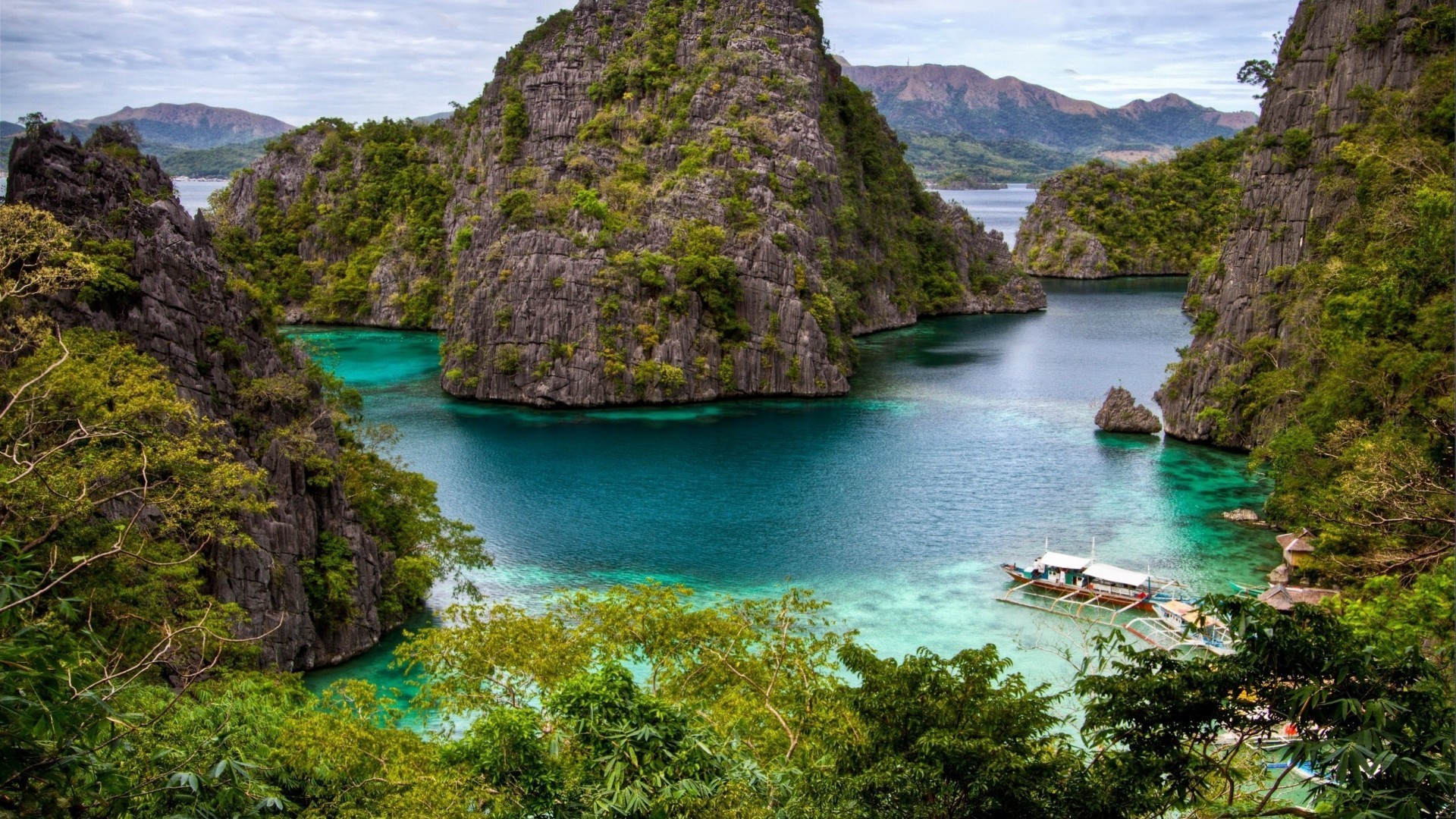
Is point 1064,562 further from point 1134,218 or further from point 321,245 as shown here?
point 1134,218

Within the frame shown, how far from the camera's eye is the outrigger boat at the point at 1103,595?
3556cm

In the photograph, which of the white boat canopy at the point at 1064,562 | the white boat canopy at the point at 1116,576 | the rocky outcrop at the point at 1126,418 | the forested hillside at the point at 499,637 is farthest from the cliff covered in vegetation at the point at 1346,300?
the white boat canopy at the point at 1064,562

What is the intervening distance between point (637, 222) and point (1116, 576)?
48.0m

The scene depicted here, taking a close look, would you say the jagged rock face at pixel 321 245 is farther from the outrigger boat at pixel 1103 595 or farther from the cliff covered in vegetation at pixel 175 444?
the outrigger boat at pixel 1103 595

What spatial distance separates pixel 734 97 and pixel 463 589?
61363 mm

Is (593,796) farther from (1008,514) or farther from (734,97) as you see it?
(734,97)

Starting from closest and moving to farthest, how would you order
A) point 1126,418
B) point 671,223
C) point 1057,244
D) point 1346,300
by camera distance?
point 1346,300, point 1126,418, point 671,223, point 1057,244

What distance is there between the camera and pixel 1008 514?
4747cm

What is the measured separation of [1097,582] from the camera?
3881 cm

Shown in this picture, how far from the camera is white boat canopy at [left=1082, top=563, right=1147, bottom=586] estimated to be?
3794 centimetres

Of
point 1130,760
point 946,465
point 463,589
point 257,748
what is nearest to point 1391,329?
point 946,465

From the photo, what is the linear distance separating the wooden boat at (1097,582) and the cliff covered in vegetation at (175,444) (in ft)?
69.1

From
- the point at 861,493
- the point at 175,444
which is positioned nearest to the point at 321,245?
the point at 861,493

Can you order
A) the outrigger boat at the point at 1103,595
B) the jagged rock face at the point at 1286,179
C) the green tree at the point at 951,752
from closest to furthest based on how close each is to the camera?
the green tree at the point at 951,752 < the outrigger boat at the point at 1103,595 < the jagged rock face at the point at 1286,179
